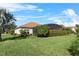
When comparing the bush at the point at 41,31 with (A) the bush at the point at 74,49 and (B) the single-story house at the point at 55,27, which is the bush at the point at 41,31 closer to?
(B) the single-story house at the point at 55,27

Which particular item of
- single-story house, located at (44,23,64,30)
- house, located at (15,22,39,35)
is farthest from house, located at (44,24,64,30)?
house, located at (15,22,39,35)

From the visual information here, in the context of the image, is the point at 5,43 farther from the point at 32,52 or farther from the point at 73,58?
the point at 73,58

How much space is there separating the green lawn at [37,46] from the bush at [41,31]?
0.04 m

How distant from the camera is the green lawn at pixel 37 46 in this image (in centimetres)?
378

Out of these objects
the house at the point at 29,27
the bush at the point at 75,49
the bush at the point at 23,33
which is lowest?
the bush at the point at 75,49

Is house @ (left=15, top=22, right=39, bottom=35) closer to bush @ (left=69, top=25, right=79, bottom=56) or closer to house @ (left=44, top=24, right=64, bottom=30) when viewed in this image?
house @ (left=44, top=24, right=64, bottom=30)

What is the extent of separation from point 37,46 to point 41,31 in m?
0.13

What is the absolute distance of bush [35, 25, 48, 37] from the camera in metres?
3.79

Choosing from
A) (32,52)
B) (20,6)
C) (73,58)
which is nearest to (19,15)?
(20,6)

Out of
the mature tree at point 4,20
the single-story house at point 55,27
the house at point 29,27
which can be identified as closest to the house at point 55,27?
the single-story house at point 55,27

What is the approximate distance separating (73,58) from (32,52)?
354mm

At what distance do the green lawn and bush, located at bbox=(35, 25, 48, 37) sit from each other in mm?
36

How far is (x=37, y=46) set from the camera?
380cm

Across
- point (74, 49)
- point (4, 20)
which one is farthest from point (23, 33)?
point (74, 49)
